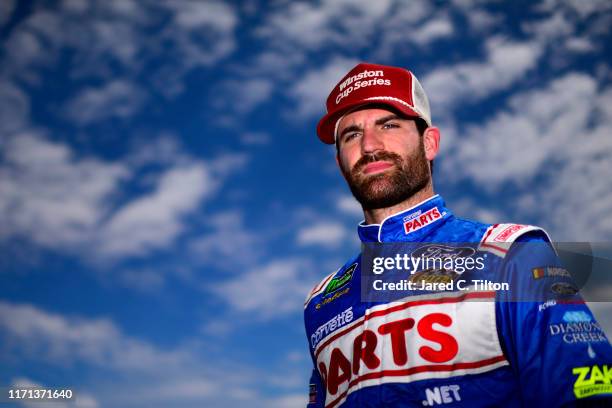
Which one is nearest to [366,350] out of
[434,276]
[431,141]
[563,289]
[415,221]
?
[434,276]

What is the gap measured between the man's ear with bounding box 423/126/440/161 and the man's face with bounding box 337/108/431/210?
0.41 feet

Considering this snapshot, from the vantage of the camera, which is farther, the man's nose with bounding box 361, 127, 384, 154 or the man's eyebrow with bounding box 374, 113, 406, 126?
the man's eyebrow with bounding box 374, 113, 406, 126

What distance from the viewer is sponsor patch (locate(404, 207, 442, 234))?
418cm

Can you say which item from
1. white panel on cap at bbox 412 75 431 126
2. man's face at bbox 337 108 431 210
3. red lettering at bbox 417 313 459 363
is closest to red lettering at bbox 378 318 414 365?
red lettering at bbox 417 313 459 363

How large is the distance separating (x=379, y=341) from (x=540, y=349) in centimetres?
110

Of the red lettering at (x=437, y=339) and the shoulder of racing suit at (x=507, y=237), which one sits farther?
the shoulder of racing suit at (x=507, y=237)

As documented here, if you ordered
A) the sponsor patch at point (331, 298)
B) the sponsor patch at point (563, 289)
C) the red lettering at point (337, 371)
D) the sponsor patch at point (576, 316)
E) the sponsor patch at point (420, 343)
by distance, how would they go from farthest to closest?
the sponsor patch at point (331, 298) → the red lettering at point (337, 371) → the sponsor patch at point (420, 343) → the sponsor patch at point (563, 289) → the sponsor patch at point (576, 316)

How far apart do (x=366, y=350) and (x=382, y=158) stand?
1.62 metres

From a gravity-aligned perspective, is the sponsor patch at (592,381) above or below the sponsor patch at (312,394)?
below

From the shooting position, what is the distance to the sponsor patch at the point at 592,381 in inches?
105

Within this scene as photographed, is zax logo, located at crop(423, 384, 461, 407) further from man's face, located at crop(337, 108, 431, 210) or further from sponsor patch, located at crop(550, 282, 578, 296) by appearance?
man's face, located at crop(337, 108, 431, 210)

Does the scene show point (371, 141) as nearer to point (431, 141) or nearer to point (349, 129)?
point (349, 129)

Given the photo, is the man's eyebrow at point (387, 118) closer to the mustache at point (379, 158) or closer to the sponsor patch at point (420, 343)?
the mustache at point (379, 158)

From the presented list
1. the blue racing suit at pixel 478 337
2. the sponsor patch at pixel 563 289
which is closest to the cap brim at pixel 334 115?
the blue racing suit at pixel 478 337
